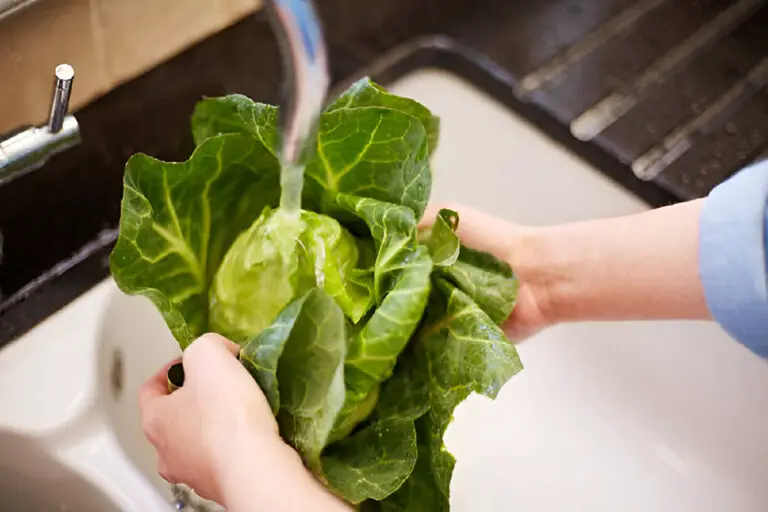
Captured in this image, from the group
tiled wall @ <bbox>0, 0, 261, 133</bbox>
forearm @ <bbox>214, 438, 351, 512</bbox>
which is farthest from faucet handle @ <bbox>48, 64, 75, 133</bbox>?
forearm @ <bbox>214, 438, 351, 512</bbox>

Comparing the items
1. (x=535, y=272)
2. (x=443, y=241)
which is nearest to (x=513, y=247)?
(x=535, y=272)

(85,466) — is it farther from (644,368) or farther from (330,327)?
(644,368)

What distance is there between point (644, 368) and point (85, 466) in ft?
1.73

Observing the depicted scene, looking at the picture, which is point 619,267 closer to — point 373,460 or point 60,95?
point 373,460

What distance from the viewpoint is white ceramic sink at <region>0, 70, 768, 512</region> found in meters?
0.76

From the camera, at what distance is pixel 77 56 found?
2.29ft

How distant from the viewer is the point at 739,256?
516 millimetres

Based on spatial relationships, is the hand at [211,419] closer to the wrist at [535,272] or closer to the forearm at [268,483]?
the forearm at [268,483]

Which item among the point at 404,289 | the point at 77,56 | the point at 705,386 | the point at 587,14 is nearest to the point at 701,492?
the point at 705,386

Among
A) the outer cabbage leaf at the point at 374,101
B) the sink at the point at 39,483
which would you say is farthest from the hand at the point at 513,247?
the sink at the point at 39,483

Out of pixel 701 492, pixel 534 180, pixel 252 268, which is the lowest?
pixel 701 492

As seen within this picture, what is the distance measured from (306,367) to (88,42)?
1.26 feet

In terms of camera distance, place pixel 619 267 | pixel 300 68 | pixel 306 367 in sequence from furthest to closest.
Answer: pixel 619 267, pixel 306 367, pixel 300 68

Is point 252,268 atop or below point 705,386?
atop
